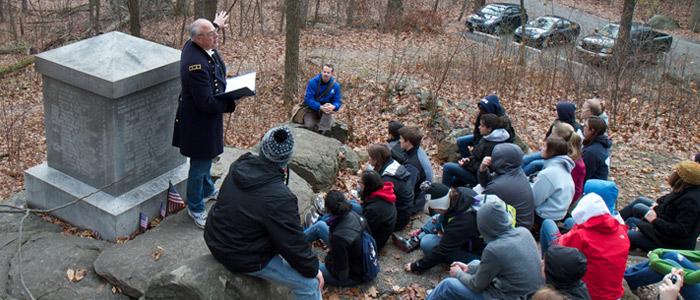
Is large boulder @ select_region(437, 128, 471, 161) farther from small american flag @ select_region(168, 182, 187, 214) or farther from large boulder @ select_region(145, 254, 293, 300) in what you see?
large boulder @ select_region(145, 254, 293, 300)

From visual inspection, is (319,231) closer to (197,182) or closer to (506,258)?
(197,182)

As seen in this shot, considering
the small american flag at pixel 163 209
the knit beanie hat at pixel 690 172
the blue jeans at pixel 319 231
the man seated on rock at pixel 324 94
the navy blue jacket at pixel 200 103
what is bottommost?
the small american flag at pixel 163 209

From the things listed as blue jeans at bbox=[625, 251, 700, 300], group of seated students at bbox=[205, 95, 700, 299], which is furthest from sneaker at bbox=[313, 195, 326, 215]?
blue jeans at bbox=[625, 251, 700, 300]

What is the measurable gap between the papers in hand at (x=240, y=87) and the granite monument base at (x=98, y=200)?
1.27 meters

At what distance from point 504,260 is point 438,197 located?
146 cm

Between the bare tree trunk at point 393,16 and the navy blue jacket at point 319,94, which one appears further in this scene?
the bare tree trunk at point 393,16

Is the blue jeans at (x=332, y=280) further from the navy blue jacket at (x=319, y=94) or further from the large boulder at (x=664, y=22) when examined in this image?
the large boulder at (x=664, y=22)

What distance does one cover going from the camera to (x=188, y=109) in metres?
5.30

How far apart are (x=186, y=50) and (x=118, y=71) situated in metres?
0.67

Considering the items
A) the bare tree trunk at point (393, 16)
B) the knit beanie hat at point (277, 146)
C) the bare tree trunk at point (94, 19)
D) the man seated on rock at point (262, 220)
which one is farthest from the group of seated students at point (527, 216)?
the bare tree trunk at point (94, 19)

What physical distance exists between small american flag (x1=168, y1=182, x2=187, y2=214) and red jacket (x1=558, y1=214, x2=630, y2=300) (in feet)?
12.2

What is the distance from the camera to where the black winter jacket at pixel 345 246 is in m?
5.02

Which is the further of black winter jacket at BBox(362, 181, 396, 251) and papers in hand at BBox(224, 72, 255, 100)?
black winter jacket at BBox(362, 181, 396, 251)

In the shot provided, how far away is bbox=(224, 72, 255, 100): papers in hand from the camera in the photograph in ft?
17.3
